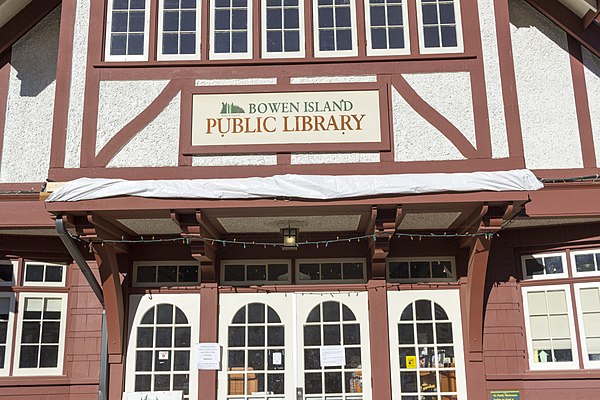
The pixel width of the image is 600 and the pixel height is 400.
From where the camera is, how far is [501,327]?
25.5 ft

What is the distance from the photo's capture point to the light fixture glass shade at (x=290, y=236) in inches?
292

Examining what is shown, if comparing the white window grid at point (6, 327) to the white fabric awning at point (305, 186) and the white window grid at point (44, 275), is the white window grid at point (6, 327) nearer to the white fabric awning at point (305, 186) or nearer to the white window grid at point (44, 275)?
the white window grid at point (44, 275)

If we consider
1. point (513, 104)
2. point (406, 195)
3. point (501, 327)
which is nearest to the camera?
point (406, 195)

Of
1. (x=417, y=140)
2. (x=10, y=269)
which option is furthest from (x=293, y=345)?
(x=10, y=269)

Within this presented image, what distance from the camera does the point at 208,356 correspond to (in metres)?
7.74

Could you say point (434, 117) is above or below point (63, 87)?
below

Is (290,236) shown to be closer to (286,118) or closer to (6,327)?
(286,118)

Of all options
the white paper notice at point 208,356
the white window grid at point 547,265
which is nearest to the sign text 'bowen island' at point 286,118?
the white paper notice at point 208,356

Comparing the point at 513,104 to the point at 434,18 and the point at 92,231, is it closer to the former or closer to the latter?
the point at 434,18

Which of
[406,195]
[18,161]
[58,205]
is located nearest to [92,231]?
[58,205]

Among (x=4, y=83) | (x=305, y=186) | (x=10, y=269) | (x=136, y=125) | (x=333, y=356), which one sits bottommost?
(x=333, y=356)

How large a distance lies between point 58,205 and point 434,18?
14.7 feet

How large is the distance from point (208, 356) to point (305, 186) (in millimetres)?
2461

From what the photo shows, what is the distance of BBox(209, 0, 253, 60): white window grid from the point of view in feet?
24.2
